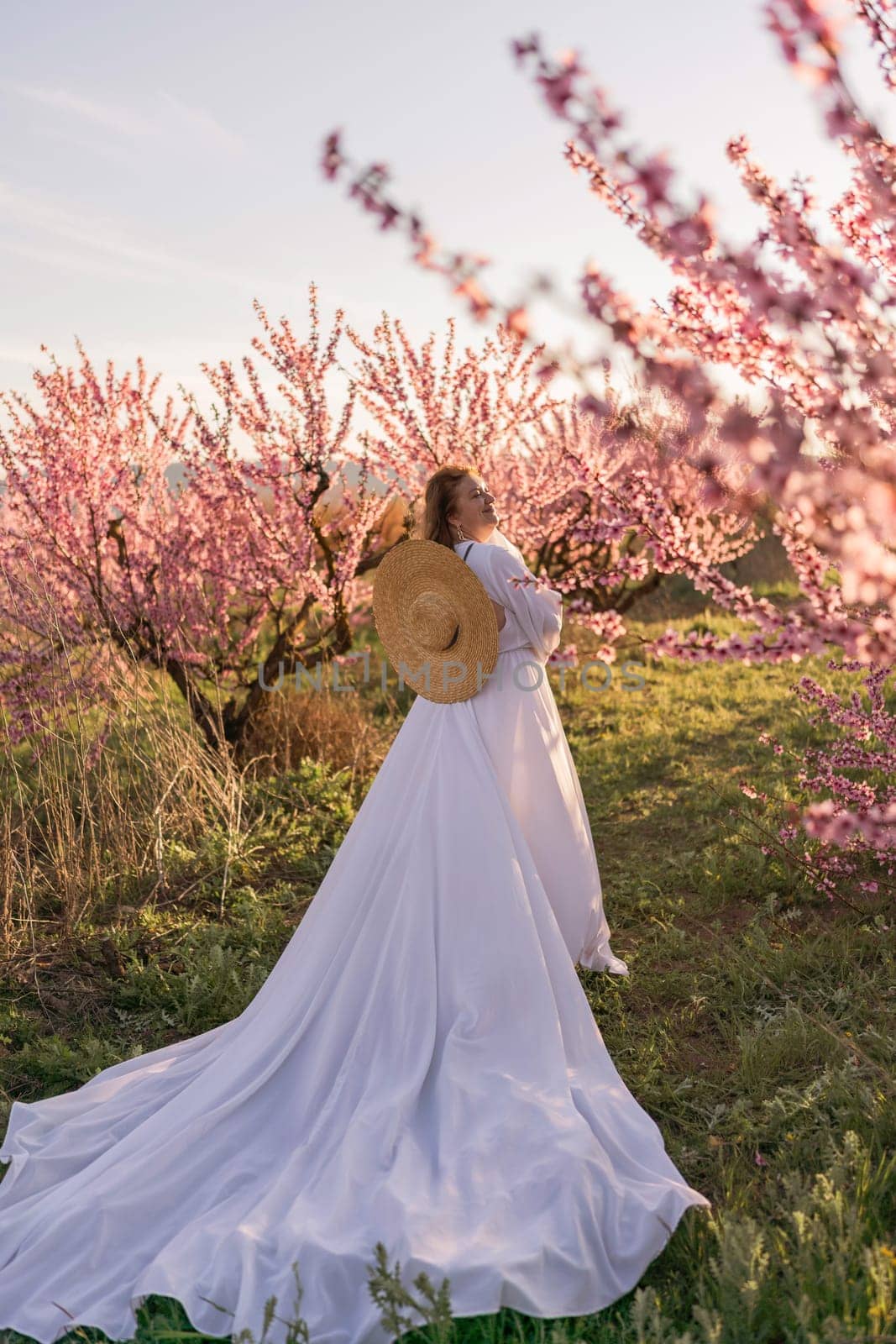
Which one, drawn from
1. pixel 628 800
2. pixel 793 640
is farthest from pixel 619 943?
pixel 793 640

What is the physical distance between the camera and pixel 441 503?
400cm

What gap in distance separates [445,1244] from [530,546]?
712 cm

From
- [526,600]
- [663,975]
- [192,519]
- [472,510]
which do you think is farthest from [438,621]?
[192,519]

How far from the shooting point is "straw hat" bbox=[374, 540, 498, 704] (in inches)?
146

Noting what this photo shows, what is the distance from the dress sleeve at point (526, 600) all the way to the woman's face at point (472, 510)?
222mm

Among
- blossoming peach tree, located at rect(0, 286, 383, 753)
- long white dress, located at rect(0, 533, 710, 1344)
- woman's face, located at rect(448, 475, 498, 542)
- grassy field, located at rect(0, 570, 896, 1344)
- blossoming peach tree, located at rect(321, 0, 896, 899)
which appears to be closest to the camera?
blossoming peach tree, located at rect(321, 0, 896, 899)

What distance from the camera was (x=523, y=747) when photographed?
379 centimetres

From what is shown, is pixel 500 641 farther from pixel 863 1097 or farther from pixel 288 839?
pixel 288 839

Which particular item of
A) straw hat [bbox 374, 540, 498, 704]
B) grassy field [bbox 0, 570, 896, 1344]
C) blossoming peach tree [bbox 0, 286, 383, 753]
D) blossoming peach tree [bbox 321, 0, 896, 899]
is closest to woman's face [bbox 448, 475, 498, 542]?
straw hat [bbox 374, 540, 498, 704]

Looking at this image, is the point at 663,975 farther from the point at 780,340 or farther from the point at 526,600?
the point at 780,340

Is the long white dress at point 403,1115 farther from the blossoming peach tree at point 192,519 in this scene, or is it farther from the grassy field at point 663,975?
the blossoming peach tree at point 192,519

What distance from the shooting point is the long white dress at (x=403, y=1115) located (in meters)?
2.27

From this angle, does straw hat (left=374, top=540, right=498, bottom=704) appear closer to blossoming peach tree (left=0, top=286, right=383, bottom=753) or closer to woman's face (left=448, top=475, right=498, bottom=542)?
woman's face (left=448, top=475, right=498, bottom=542)

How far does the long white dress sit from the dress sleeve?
1 centimetres
